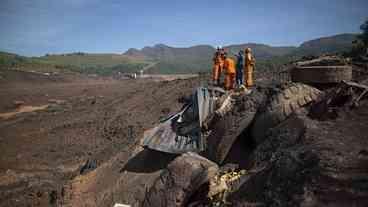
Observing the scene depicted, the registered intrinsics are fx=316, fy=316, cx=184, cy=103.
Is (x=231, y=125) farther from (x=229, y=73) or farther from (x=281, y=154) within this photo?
(x=229, y=73)

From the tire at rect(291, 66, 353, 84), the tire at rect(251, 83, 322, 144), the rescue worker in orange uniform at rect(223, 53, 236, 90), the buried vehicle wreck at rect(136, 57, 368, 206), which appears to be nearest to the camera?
the buried vehicle wreck at rect(136, 57, 368, 206)

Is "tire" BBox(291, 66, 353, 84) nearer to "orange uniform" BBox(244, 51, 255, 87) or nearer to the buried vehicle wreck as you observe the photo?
the buried vehicle wreck

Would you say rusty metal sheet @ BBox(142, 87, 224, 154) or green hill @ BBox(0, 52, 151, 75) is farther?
green hill @ BBox(0, 52, 151, 75)

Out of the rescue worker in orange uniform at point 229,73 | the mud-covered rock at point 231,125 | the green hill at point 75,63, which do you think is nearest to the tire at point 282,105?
the mud-covered rock at point 231,125

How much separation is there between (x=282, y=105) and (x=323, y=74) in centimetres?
109

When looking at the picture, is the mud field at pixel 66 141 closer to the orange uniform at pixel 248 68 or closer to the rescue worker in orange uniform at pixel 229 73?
the rescue worker in orange uniform at pixel 229 73

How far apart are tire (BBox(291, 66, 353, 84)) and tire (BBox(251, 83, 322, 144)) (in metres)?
0.37

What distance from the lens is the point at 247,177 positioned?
13.6ft

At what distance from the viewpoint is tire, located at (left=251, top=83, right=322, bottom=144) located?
16.9ft

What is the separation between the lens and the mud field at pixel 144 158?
304 centimetres

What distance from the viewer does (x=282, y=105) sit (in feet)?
17.0

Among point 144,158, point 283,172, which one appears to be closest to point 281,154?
point 283,172

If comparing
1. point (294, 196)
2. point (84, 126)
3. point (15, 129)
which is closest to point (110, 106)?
point (84, 126)

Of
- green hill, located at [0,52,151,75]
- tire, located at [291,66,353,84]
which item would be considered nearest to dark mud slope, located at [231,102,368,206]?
tire, located at [291,66,353,84]
